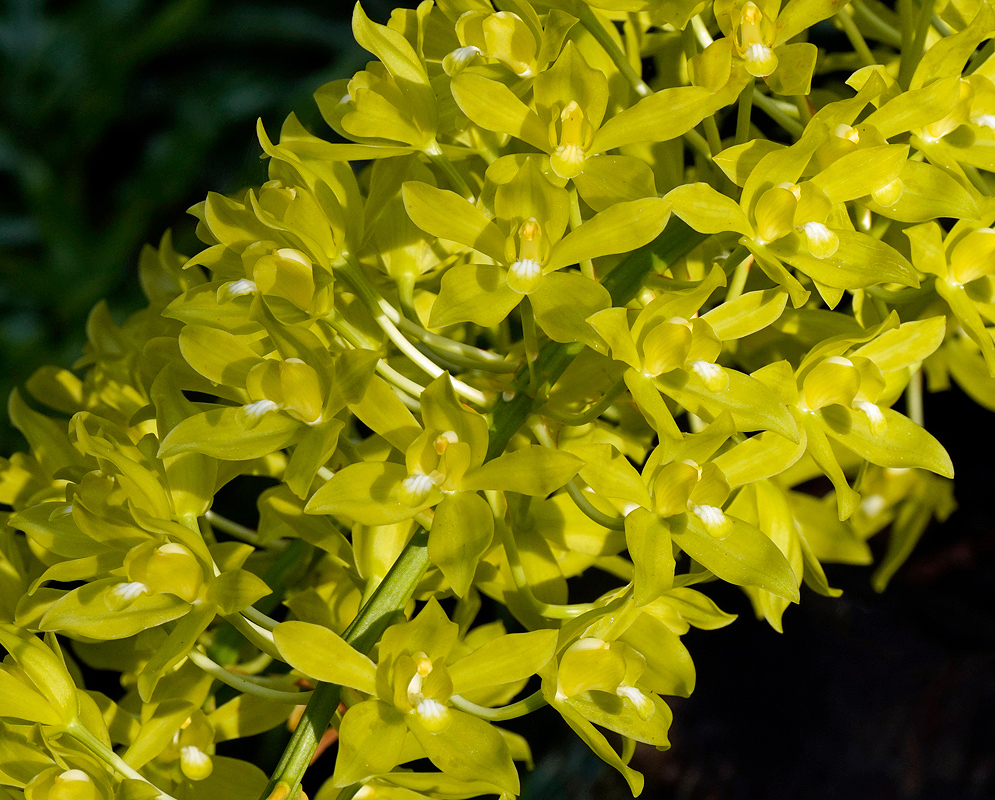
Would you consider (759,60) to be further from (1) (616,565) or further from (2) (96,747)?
(2) (96,747)

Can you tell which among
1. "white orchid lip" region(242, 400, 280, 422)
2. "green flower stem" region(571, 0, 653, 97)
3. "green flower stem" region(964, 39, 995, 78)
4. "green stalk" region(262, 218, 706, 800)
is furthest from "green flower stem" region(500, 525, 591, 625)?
"green flower stem" region(964, 39, 995, 78)

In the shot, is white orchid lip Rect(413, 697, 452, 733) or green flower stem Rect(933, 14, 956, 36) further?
green flower stem Rect(933, 14, 956, 36)

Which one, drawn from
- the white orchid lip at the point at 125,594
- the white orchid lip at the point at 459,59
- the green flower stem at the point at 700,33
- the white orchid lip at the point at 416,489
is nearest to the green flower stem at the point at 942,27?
the green flower stem at the point at 700,33

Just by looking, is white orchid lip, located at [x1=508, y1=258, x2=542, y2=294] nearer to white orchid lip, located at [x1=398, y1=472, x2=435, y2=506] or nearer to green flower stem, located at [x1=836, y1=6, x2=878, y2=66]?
white orchid lip, located at [x1=398, y1=472, x2=435, y2=506]

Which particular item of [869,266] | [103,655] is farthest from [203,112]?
[869,266]

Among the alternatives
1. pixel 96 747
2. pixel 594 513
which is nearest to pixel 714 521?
pixel 594 513

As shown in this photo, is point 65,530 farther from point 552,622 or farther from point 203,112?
point 203,112
